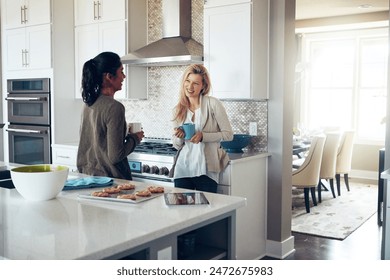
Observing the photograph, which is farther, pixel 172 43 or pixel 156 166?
pixel 172 43

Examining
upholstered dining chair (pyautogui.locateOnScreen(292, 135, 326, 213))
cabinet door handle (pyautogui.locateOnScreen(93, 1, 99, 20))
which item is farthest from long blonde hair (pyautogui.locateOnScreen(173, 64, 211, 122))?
upholstered dining chair (pyautogui.locateOnScreen(292, 135, 326, 213))

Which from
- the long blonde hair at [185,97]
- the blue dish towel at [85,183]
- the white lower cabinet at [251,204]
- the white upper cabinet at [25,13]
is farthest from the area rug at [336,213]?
the white upper cabinet at [25,13]

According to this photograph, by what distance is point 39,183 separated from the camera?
1.68 metres

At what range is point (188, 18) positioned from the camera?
4.00 m

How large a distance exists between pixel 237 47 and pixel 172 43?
68 centimetres

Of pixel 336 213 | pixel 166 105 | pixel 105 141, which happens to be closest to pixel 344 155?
pixel 336 213

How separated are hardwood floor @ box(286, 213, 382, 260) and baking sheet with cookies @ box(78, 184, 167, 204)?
222 cm

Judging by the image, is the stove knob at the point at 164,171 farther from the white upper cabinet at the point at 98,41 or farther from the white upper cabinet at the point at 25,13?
the white upper cabinet at the point at 25,13

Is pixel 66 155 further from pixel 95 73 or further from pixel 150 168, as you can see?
pixel 95 73

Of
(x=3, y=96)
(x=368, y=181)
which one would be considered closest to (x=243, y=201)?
(x=3, y=96)

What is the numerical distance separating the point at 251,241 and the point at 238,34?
61.4 inches

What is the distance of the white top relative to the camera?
3.07 m

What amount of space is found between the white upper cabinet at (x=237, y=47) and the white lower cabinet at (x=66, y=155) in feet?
4.70

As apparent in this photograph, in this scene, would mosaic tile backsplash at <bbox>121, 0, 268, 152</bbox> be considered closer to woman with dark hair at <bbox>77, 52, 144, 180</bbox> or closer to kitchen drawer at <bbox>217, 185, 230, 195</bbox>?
kitchen drawer at <bbox>217, 185, 230, 195</bbox>
